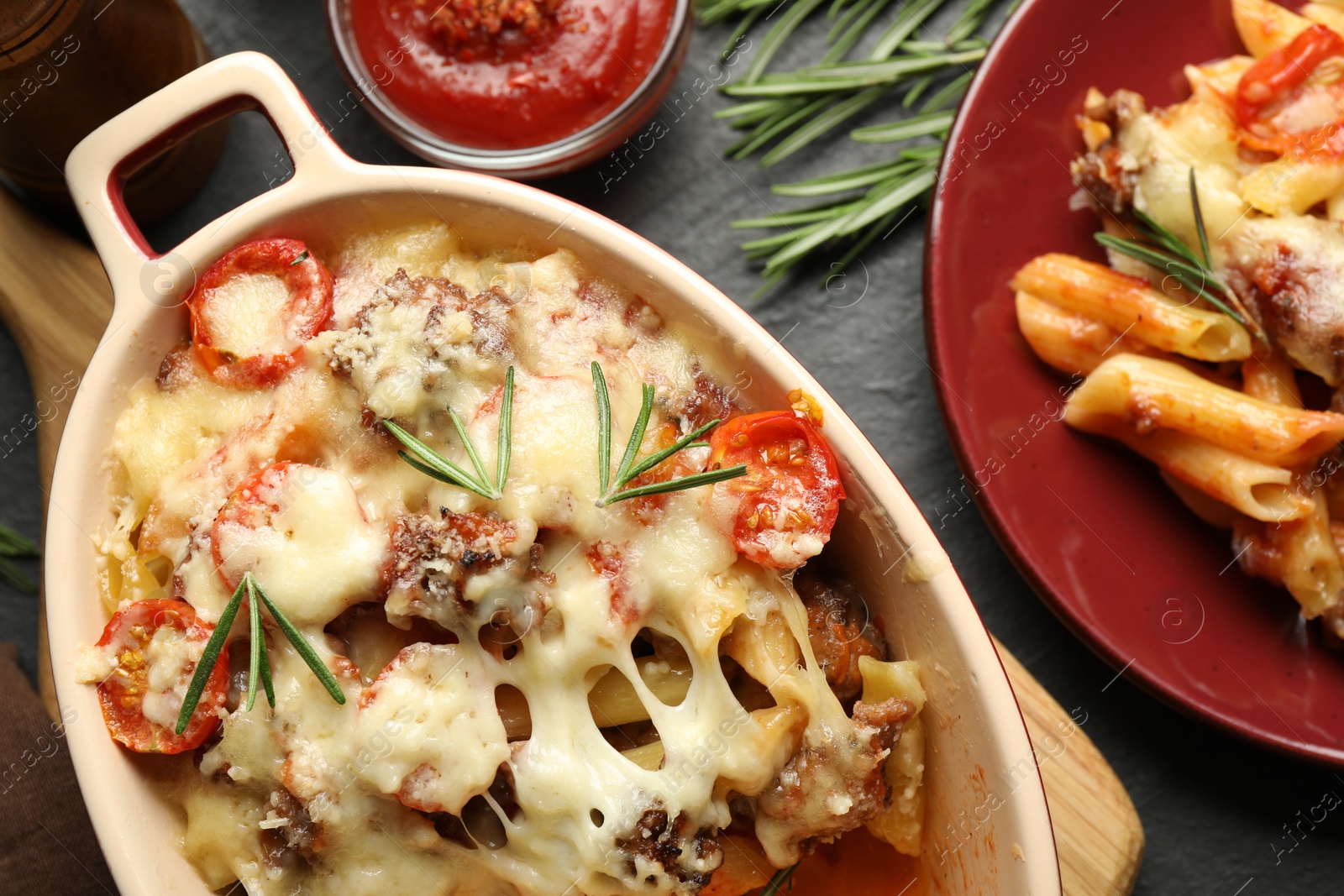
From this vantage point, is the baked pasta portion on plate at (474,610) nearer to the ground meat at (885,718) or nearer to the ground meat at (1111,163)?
the ground meat at (885,718)

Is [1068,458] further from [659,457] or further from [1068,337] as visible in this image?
[659,457]

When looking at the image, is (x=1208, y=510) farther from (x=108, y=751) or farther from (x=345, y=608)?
(x=108, y=751)

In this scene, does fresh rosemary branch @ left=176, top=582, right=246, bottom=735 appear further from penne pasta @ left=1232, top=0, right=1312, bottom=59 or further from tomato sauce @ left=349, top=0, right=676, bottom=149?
penne pasta @ left=1232, top=0, right=1312, bottom=59

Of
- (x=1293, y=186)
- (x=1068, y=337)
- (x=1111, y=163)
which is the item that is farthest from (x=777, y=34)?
(x=1293, y=186)

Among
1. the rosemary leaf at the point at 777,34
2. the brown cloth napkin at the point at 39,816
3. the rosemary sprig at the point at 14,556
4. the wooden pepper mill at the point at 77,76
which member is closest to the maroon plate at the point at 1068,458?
the rosemary leaf at the point at 777,34

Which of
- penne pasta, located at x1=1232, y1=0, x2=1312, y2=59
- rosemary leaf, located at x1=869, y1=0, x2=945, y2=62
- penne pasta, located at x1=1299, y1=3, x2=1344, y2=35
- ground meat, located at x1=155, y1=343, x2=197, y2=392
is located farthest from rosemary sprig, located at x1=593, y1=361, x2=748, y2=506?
penne pasta, located at x1=1299, y1=3, x2=1344, y2=35
